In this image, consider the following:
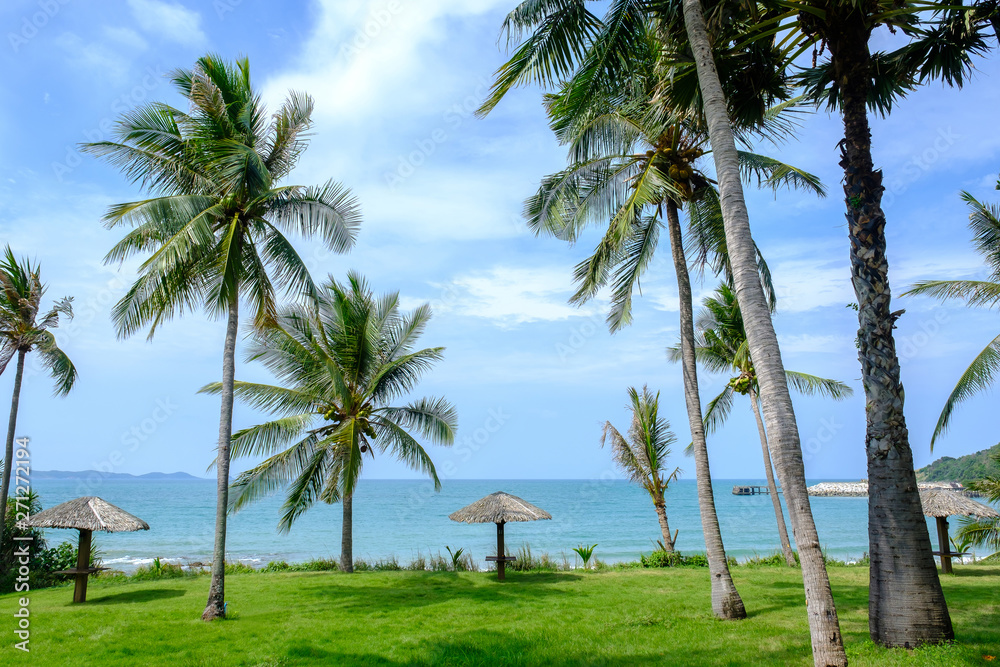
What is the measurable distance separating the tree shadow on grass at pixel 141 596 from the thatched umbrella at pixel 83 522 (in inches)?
14.3

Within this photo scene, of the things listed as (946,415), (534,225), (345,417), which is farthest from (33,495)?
(946,415)

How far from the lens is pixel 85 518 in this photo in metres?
12.0

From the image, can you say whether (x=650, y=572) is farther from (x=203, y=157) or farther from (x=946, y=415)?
(x=203, y=157)

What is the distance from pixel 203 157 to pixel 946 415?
15.1m

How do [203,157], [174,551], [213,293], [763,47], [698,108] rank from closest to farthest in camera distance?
1. [763,47]
2. [698,108]
3. [203,157]
4. [213,293]
5. [174,551]

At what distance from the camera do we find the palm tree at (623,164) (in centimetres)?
745

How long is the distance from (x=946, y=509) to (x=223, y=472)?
15.0 metres

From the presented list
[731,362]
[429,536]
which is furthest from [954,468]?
[731,362]

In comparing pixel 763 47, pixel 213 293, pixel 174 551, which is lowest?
pixel 174 551

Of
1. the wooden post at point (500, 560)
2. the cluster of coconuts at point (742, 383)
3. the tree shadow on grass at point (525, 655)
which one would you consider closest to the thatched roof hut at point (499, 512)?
the wooden post at point (500, 560)

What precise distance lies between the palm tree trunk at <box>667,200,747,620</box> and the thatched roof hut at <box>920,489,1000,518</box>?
252 inches

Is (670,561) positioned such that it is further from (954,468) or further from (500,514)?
(954,468)

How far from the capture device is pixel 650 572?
1534 cm

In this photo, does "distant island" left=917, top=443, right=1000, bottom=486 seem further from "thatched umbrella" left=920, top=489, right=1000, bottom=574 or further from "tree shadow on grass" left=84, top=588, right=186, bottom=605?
"tree shadow on grass" left=84, top=588, right=186, bottom=605
